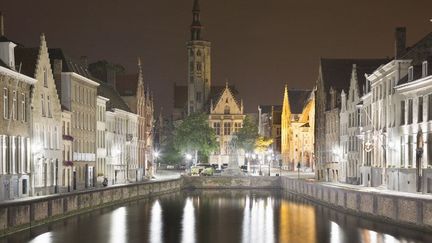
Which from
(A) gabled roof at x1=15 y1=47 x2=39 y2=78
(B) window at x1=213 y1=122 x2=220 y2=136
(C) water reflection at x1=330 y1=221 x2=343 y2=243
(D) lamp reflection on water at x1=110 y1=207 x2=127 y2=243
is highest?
(A) gabled roof at x1=15 y1=47 x2=39 y2=78

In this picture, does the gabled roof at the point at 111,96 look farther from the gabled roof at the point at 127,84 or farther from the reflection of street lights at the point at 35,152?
the reflection of street lights at the point at 35,152

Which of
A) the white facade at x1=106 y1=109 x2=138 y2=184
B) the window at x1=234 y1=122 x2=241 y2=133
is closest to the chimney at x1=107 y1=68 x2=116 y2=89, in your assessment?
the white facade at x1=106 y1=109 x2=138 y2=184

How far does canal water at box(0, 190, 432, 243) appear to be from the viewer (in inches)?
2014

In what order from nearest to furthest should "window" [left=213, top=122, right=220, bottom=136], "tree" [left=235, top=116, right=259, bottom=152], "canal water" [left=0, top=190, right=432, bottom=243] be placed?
"canal water" [left=0, top=190, right=432, bottom=243] → "tree" [left=235, top=116, right=259, bottom=152] → "window" [left=213, top=122, right=220, bottom=136]

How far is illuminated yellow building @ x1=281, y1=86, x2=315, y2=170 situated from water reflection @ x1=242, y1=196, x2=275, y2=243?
53235 millimetres

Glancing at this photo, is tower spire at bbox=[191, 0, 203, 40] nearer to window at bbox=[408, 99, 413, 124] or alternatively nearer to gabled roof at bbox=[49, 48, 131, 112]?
gabled roof at bbox=[49, 48, 131, 112]

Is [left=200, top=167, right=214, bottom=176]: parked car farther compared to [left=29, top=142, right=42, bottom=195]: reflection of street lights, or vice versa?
[left=200, top=167, right=214, bottom=176]: parked car

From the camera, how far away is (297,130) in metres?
150

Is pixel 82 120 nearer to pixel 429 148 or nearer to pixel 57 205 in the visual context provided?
pixel 57 205

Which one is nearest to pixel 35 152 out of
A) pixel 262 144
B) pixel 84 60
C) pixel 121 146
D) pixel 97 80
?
pixel 97 80

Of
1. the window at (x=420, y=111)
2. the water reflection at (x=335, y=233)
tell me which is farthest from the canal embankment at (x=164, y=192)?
the window at (x=420, y=111)

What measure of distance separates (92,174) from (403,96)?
33.4 m

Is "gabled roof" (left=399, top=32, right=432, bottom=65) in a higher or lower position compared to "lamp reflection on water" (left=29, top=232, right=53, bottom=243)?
higher

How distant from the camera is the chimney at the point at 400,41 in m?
74.2
